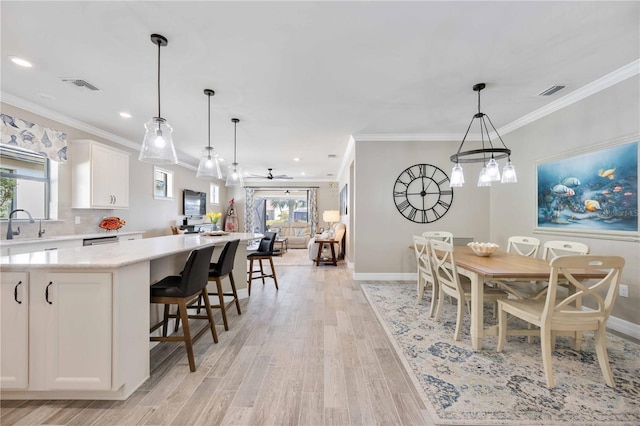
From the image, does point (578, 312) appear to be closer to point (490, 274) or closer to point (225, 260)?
point (490, 274)

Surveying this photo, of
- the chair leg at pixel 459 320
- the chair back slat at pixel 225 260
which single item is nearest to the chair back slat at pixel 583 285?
the chair leg at pixel 459 320

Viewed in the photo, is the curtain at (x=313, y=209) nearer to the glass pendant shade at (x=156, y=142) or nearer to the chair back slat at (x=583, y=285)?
the glass pendant shade at (x=156, y=142)

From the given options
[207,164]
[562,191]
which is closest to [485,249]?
[562,191]

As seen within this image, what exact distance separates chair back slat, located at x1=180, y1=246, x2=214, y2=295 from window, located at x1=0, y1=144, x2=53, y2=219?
9.79 feet

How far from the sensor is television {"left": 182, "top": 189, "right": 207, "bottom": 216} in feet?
23.0

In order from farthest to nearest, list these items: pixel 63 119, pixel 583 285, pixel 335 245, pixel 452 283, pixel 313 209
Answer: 1. pixel 313 209
2. pixel 335 245
3. pixel 63 119
4. pixel 452 283
5. pixel 583 285

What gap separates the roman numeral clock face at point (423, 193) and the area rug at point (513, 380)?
2.33m

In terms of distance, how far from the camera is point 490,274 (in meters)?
2.07

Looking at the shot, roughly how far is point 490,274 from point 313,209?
25.4 feet

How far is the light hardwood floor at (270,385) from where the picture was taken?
1.55 m

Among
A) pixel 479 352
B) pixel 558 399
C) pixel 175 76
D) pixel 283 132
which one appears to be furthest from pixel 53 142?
pixel 558 399

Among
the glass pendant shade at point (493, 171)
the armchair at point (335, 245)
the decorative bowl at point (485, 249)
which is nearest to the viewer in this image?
the glass pendant shade at point (493, 171)

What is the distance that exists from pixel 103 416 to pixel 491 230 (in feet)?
17.4

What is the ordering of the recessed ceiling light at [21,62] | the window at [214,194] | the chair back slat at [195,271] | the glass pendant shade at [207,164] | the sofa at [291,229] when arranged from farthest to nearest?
the sofa at [291,229] → the window at [214,194] → the glass pendant shade at [207,164] → the recessed ceiling light at [21,62] → the chair back slat at [195,271]
